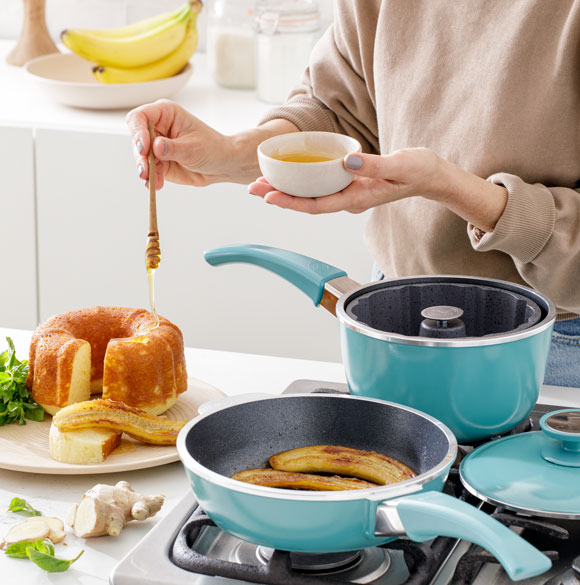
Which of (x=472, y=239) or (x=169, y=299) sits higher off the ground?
(x=472, y=239)

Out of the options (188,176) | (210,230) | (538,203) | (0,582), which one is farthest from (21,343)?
(210,230)

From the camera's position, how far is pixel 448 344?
82 cm

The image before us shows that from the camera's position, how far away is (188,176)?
1.43m

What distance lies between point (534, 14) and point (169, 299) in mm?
1524

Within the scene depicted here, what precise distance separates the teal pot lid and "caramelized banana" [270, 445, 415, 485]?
7cm

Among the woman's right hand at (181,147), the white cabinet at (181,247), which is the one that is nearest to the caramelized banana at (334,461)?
the woman's right hand at (181,147)

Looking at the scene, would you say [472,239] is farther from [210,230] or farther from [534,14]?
[210,230]

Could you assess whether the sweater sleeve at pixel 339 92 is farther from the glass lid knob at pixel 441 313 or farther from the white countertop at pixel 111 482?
the glass lid knob at pixel 441 313

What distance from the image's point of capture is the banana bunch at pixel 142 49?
252cm

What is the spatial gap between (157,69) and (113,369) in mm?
1603

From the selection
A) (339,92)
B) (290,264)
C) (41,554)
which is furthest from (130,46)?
(41,554)

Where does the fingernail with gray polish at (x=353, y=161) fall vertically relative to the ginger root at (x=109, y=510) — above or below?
above

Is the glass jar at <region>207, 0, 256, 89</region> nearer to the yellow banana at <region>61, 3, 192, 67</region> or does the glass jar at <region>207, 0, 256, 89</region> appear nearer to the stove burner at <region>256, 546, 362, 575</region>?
the yellow banana at <region>61, 3, 192, 67</region>

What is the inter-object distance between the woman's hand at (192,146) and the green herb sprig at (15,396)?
30 centimetres
